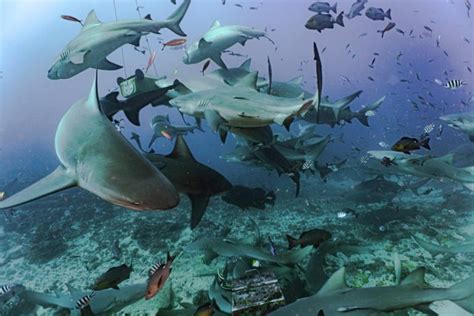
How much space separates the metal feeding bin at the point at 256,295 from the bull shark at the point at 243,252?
31cm

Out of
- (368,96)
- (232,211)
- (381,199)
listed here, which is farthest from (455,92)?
(232,211)

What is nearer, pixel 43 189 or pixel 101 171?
pixel 101 171

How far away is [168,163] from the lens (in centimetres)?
306

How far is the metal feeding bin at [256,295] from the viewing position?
90.5 inches

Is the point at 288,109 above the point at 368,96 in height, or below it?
above

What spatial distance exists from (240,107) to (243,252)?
1.48 meters

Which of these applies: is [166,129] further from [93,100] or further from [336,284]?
[336,284]

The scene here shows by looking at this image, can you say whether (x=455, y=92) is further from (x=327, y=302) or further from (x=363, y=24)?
(x=327, y=302)

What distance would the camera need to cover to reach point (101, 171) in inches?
69.7

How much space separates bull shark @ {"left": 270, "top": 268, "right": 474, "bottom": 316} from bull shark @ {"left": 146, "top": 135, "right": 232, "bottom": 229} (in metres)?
1.33

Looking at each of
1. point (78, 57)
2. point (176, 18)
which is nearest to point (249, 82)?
point (176, 18)

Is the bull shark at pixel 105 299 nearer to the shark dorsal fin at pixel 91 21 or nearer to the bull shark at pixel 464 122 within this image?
the shark dorsal fin at pixel 91 21

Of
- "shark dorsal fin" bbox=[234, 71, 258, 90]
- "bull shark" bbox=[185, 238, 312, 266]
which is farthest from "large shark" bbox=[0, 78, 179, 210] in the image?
"bull shark" bbox=[185, 238, 312, 266]

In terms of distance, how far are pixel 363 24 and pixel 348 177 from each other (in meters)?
7.30
